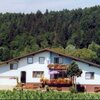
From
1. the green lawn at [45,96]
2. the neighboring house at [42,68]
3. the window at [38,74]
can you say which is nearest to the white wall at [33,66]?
the neighboring house at [42,68]

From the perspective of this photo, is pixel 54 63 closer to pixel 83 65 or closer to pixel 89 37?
pixel 83 65

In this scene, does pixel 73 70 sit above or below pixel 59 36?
below

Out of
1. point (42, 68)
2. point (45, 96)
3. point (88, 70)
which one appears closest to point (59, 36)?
point (42, 68)

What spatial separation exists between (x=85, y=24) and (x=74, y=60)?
11319 cm

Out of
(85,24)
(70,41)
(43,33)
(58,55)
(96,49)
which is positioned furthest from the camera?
(43,33)

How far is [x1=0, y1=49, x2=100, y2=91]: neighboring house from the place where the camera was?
6012 centimetres

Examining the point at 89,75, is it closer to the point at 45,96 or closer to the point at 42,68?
the point at 42,68

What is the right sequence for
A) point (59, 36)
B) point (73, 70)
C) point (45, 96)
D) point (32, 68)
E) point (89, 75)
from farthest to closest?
point (59, 36) → point (32, 68) → point (89, 75) → point (73, 70) → point (45, 96)

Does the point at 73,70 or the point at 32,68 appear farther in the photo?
the point at 32,68

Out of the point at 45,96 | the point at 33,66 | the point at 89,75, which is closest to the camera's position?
the point at 45,96

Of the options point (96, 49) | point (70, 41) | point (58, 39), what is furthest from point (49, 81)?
point (58, 39)

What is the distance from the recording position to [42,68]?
202ft

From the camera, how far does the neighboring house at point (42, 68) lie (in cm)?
6012

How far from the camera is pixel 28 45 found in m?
164
